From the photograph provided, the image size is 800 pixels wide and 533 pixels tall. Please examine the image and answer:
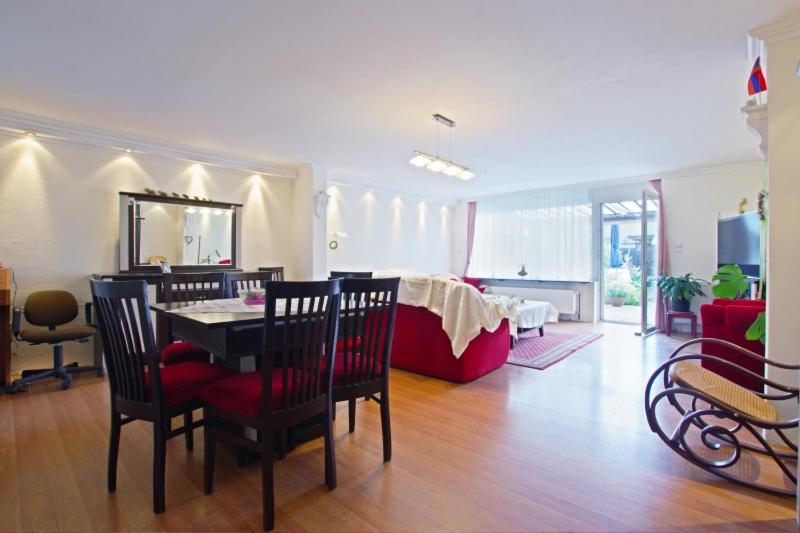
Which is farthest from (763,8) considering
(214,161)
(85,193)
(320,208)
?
(85,193)

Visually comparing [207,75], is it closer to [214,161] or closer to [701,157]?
[214,161]

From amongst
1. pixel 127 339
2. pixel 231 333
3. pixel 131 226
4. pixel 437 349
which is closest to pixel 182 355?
pixel 127 339

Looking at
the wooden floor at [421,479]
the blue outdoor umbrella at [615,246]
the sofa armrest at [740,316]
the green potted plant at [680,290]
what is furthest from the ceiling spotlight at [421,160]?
the blue outdoor umbrella at [615,246]

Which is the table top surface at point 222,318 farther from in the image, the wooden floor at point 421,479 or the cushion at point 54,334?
the cushion at point 54,334

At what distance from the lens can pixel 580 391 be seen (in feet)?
11.0

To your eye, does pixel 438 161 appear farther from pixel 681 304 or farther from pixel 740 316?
pixel 681 304

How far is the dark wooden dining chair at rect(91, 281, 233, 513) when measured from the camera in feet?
5.72

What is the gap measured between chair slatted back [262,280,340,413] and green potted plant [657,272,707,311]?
5864 mm

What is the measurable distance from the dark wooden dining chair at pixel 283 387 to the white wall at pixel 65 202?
3.35 m

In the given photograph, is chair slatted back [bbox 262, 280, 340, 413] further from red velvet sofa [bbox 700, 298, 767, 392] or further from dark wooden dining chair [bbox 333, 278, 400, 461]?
red velvet sofa [bbox 700, 298, 767, 392]

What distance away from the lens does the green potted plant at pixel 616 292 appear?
7.16 metres

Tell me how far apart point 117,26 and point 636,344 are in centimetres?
613

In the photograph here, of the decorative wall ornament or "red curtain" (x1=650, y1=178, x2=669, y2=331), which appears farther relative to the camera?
"red curtain" (x1=650, y1=178, x2=669, y2=331)

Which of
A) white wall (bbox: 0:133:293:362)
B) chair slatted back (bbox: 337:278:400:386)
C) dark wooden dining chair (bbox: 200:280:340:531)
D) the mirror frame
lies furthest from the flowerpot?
white wall (bbox: 0:133:293:362)
